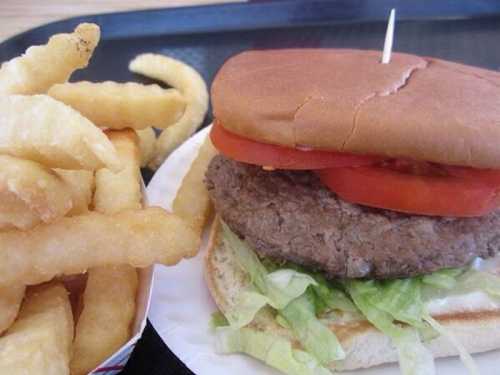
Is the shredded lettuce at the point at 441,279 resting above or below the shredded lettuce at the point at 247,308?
above

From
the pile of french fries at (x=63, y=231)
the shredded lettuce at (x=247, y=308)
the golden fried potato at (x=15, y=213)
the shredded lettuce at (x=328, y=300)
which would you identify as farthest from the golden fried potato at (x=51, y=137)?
the shredded lettuce at (x=328, y=300)

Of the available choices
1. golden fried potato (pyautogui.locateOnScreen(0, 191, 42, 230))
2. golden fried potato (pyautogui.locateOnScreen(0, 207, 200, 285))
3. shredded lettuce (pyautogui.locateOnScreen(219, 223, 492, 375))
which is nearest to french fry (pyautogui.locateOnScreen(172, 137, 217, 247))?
shredded lettuce (pyautogui.locateOnScreen(219, 223, 492, 375))

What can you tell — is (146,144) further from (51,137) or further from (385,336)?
(385,336)

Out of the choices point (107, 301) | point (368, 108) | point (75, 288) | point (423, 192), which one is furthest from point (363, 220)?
point (75, 288)

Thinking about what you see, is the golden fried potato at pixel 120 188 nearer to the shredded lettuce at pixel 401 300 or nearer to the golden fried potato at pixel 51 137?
the golden fried potato at pixel 51 137

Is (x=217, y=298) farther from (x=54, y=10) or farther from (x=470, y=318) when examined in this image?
(x=54, y=10)

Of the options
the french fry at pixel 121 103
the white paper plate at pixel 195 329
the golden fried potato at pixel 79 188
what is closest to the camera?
the golden fried potato at pixel 79 188

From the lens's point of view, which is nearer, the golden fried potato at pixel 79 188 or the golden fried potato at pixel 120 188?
the golden fried potato at pixel 79 188

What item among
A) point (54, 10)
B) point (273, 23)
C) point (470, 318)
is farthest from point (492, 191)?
point (54, 10)
